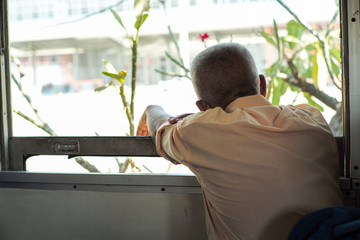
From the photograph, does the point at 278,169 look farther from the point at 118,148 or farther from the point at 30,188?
the point at 30,188

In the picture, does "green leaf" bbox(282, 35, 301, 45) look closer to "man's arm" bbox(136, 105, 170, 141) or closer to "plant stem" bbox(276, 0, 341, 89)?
"plant stem" bbox(276, 0, 341, 89)

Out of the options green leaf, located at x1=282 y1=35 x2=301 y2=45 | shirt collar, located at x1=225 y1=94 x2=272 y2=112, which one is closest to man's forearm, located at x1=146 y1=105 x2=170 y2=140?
shirt collar, located at x1=225 y1=94 x2=272 y2=112

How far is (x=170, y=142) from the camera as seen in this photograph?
3.00ft

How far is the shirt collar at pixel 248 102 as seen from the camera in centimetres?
90

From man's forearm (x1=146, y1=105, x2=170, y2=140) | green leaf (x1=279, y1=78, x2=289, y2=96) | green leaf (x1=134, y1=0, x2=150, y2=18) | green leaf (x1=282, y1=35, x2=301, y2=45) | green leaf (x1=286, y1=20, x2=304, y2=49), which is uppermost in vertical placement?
green leaf (x1=134, y1=0, x2=150, y2=18)

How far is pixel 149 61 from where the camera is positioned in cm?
158

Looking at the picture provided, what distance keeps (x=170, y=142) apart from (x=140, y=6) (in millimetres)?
672

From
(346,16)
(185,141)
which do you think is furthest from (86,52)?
(346,16)

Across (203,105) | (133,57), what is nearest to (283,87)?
(133,57)

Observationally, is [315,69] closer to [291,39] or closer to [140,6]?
[291,39]

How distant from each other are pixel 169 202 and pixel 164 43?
0.69 metres

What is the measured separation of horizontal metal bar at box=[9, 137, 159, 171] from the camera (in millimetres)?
1312

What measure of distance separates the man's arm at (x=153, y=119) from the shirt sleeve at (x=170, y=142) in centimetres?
8

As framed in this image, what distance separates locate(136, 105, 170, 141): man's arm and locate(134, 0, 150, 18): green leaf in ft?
1.28
